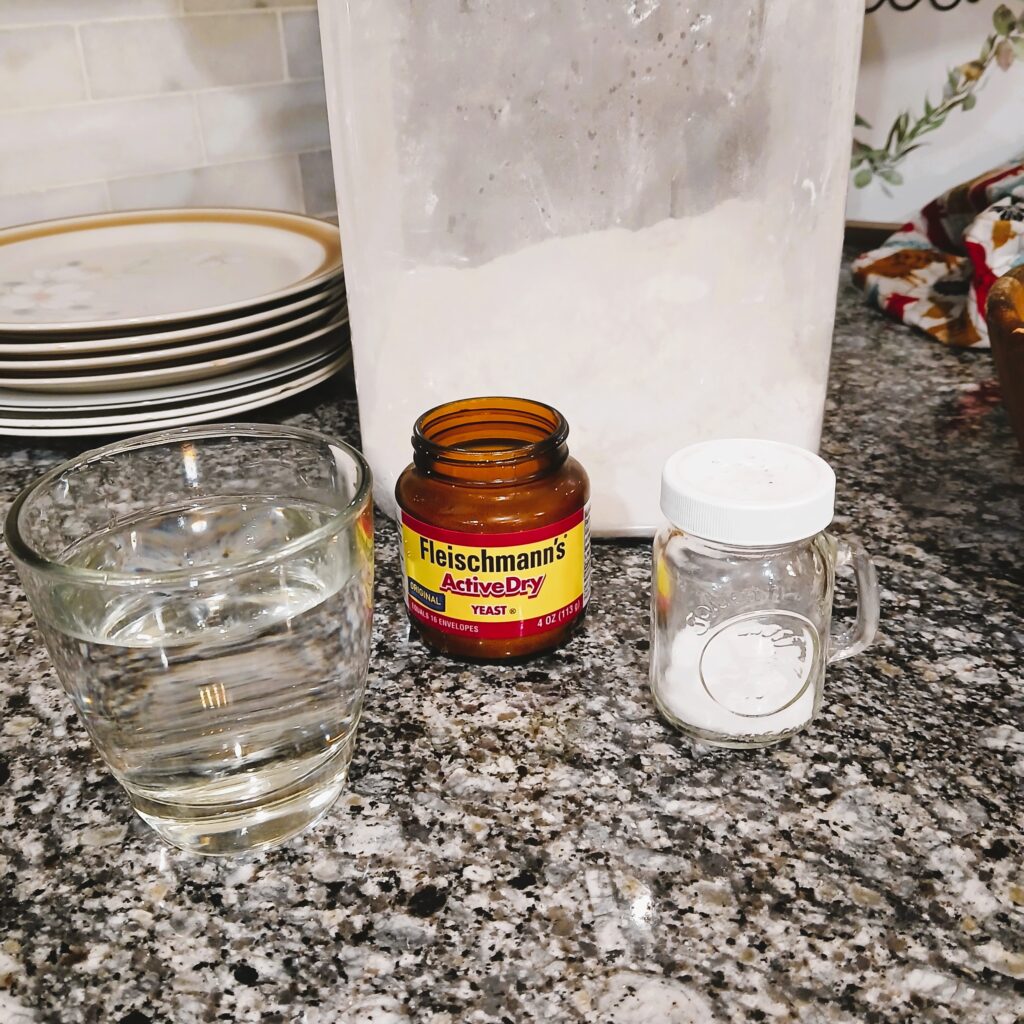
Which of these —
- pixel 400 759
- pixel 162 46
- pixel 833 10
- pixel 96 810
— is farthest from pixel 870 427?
pixel 162 46

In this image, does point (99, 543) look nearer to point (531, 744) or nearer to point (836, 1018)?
point (531, 744)

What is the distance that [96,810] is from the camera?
0.43 meters

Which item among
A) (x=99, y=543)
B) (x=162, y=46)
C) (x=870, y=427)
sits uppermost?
(x=162, y=46)

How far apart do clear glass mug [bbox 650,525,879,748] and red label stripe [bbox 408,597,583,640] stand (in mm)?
49

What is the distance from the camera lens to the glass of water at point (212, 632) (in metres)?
0.36

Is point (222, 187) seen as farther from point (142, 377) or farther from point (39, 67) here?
point (142, 377)

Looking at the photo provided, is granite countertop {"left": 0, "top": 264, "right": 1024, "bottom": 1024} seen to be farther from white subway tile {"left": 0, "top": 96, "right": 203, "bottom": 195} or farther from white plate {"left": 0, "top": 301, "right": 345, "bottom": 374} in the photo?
white subway tile {"left": 0, "top": 96, "right": 203, "bottom": 195}

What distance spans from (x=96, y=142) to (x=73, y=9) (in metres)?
0.11

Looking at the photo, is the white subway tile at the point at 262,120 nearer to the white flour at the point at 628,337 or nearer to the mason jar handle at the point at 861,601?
the white flour at the point at 628,337

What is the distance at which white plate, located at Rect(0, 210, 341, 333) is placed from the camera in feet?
2.35

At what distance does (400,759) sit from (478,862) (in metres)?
0.07

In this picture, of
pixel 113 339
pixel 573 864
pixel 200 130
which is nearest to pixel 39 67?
pixel 200 130

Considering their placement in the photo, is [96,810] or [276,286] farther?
[276,286]

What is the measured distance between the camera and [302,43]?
0.98 metres
